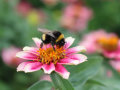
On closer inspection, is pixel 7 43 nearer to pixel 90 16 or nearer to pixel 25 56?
pixel 90 16

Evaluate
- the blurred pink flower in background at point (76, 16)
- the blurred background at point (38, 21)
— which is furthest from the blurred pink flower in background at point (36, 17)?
the blurred pink flower in background at point (76, 16)

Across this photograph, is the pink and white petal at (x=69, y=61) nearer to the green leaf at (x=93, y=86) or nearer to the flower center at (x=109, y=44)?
the green leaf at (x=93, y=86)

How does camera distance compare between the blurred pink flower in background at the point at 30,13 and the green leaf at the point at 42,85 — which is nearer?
the green leaf at the point at 42,85

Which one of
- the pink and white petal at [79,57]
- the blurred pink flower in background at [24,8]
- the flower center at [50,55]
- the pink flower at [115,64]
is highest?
the blurred pink flower in background at [24,8]

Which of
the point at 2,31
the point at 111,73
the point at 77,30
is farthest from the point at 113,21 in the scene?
the point at 111,73

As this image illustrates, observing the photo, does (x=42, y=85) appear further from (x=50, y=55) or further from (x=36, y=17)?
(x=36, y=17)

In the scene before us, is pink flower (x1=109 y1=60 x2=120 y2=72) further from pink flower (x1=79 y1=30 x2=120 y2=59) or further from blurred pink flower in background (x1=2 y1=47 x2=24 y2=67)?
blurred pink flower in background (x1=2 y1=47 x2=24 y2=67)
